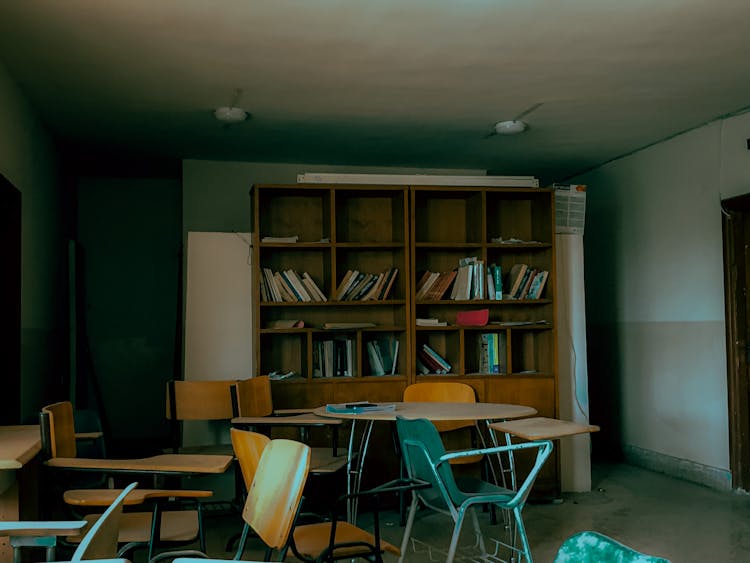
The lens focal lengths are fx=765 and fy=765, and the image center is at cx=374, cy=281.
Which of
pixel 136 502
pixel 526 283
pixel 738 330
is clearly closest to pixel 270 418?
pixel 136 502

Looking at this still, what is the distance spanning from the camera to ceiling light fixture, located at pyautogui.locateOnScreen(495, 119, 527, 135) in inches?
231

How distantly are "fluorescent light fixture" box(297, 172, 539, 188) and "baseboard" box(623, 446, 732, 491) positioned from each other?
2628 millimetres

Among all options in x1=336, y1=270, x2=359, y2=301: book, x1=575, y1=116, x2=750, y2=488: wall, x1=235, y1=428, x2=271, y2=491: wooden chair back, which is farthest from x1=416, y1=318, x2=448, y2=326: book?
x1=235, y1=428, x2=271, y2=491: wooden chair back

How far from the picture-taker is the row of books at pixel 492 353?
606 cm

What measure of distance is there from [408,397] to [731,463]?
8.57 ft

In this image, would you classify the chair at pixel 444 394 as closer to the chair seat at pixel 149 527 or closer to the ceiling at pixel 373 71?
the ceiling at pixel 373 71

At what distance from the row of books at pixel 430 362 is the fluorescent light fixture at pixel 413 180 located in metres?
1.32

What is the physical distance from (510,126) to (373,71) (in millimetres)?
1668

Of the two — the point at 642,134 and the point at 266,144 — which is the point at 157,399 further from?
the point at 642,134

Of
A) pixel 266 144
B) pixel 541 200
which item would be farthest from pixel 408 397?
pixel 266 144

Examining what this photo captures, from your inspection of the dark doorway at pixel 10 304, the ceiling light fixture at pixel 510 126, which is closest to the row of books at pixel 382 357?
the ceiling light fixture at pixel 510 126

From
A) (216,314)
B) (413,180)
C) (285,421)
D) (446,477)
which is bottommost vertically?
(446,477)

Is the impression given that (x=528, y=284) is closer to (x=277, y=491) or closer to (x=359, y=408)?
(x=359, y=408)

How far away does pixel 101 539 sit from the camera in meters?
1.65
